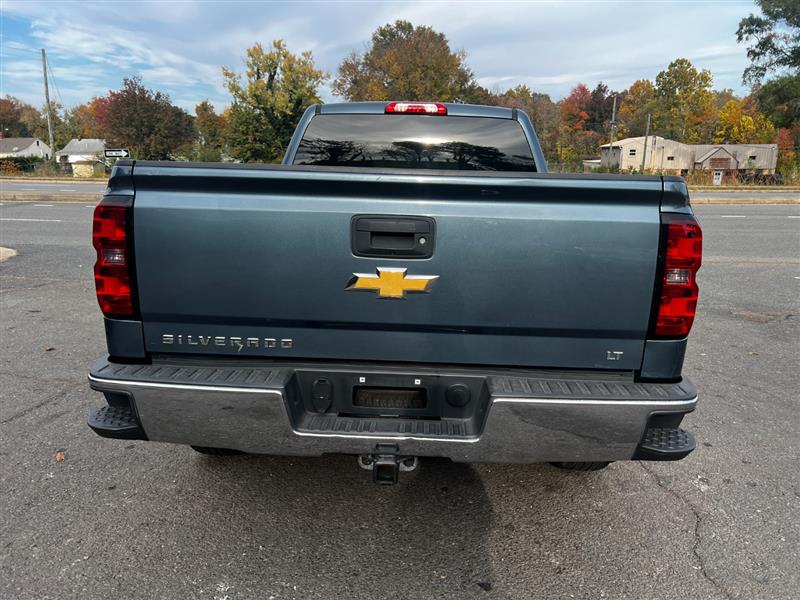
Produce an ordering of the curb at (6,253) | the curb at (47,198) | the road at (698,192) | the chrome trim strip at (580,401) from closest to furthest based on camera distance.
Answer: the chrome trim strip at (580,401)
the curb at (6,253)
the curb at (47,198)
the road at (698,192)

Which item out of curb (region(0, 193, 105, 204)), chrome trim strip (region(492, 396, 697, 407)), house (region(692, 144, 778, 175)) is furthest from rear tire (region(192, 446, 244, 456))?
house (region(692, 144, 778, 175))

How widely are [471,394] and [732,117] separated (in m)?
87.7

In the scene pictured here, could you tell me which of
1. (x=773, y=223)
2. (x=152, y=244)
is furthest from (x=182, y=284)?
(x=773, y=223)

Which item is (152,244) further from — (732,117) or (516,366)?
(732,117)

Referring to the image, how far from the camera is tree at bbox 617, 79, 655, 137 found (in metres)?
87.8

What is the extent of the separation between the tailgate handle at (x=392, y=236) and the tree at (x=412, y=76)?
56.9 metres

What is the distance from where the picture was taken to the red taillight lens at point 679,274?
2.18 m

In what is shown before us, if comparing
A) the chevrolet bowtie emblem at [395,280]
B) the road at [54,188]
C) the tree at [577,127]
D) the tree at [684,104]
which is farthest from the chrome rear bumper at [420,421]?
the tree at [684,104]

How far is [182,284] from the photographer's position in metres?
2.30

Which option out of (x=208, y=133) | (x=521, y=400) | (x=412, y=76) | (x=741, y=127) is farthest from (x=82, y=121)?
(x=521, y=400)

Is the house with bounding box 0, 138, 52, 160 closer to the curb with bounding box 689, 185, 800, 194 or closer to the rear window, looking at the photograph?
the curb with bounding box 689, 185, 800, 194

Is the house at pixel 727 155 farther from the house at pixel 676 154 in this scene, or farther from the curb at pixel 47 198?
the curb at pixel 47 198

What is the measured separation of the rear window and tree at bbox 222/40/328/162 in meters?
34.2

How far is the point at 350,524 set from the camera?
281 centimetres
